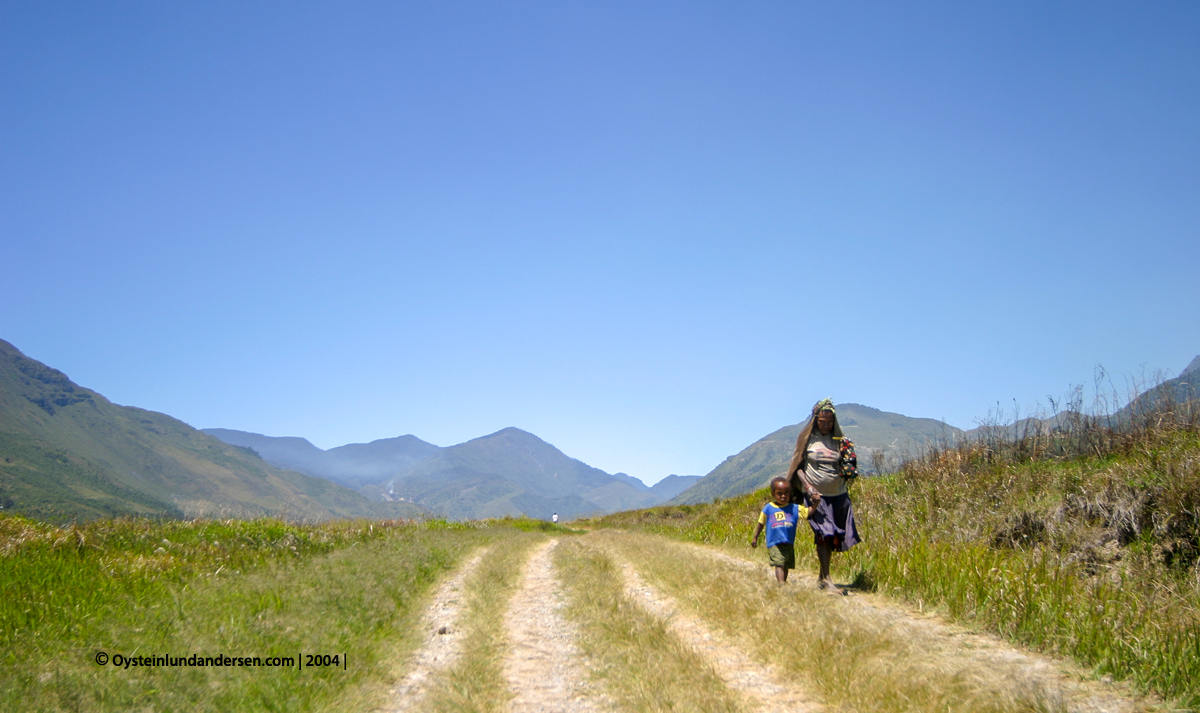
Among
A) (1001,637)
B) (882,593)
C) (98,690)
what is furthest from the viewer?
(882,593)

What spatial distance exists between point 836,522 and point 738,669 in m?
4.10

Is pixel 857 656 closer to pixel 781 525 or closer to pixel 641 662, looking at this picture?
pixel 641 662

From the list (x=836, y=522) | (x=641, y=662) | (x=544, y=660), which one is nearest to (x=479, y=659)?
(x=544, y=660)

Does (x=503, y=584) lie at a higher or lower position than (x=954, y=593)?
lower

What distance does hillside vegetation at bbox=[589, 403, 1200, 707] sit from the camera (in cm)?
595

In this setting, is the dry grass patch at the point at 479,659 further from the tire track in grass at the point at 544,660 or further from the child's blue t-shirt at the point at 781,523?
the child's blue t-shirt at the point at 781,523

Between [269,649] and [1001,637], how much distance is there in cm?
751

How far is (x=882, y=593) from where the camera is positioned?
9336 millimetres

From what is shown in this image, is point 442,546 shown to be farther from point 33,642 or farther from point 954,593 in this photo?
point 954,593

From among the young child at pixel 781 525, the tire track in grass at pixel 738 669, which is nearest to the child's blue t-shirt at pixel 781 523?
the young child at pixel 781 525

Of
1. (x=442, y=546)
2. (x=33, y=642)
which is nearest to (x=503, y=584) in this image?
(x=442, y=546)

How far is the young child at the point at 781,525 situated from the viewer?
9922mm

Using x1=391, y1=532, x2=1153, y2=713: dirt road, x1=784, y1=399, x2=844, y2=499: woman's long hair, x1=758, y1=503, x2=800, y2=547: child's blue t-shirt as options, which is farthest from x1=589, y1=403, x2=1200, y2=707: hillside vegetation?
x1=784, y1=399, x2=844, y2=499: woman's long hair

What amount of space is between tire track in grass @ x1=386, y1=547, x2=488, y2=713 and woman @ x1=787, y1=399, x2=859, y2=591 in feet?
17.9
